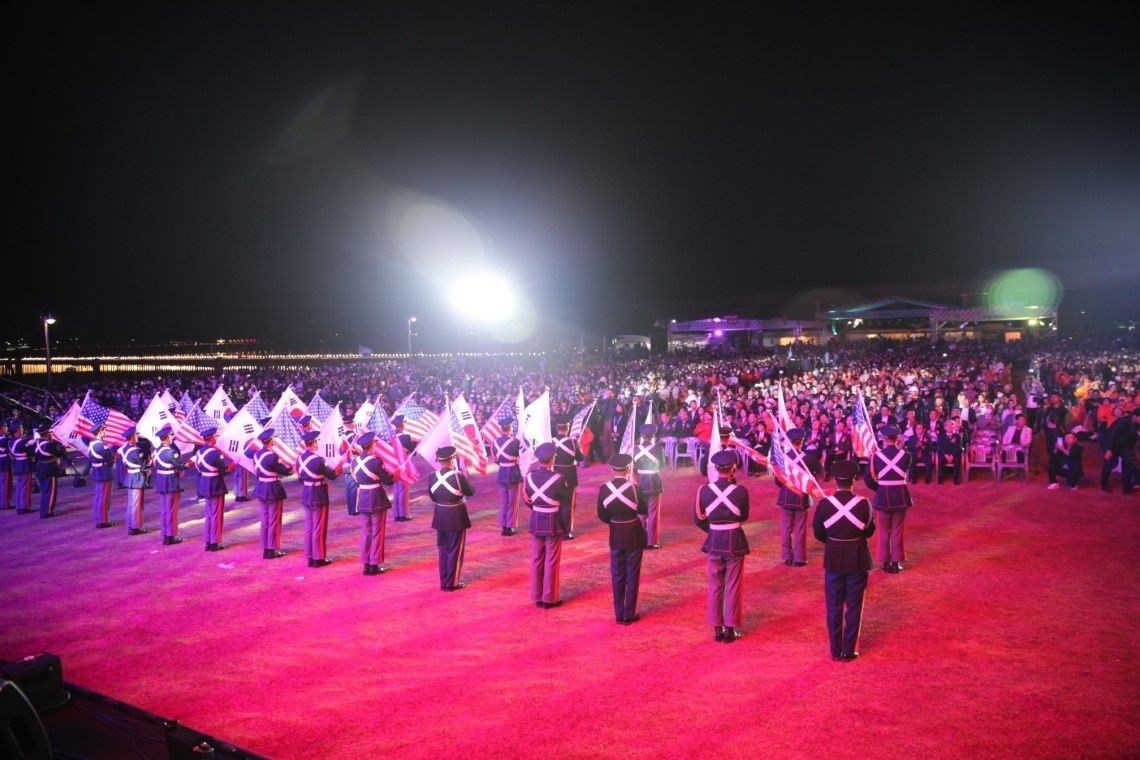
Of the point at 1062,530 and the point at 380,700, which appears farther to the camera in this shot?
the point at 1062,530

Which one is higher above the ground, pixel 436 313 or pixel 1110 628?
pixel 436 313

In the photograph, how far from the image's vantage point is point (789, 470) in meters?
9.48

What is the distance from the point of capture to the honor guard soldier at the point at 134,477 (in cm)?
1296

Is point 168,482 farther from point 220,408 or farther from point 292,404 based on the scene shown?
point 220,408

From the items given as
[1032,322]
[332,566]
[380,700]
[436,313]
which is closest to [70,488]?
[332,566]

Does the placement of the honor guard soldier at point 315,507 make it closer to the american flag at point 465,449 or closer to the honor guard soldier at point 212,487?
the honor guard soldier at point 212,487

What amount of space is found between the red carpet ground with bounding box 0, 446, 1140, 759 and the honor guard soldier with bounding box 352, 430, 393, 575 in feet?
1.13

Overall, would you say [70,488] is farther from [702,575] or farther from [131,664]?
[702,575]

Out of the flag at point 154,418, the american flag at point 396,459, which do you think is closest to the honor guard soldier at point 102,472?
the flag at point 154,418

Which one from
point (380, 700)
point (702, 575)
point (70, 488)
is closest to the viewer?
point (380, 700)

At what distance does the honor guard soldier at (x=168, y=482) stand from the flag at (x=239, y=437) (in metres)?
0.90

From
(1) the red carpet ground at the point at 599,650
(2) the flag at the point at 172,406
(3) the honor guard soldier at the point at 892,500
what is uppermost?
(2) the flag at the point at 172,406

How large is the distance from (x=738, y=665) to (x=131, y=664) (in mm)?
6397

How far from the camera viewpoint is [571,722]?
245 inches
